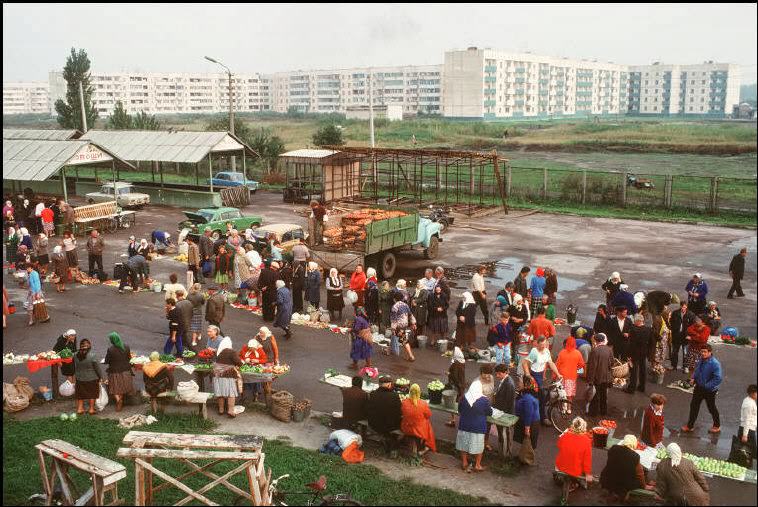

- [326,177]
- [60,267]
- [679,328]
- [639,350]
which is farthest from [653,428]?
[326,177]

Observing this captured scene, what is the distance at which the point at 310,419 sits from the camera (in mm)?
11773

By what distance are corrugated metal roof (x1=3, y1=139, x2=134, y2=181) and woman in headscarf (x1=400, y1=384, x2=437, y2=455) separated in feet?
83.1

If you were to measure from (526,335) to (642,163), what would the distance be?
51.3 metres

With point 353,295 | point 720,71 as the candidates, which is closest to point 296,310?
point 353,295

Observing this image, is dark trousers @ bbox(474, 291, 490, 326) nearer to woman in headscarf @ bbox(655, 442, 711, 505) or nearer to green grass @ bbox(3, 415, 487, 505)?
green grass @ bbox(3, 415, 487, 505)

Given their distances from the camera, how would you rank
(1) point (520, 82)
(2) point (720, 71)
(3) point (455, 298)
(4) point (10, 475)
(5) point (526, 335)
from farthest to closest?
(1) point (520, 82)
(2) point (720, 71)
(3) point (455, 298)
(5) point (526, 335)
(4) point (10, 475)

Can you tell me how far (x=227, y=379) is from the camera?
11711 mm

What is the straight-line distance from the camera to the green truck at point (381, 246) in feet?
68.4

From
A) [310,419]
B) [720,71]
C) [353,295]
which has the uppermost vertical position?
[720,71]

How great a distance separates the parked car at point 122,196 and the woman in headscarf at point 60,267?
1473 centimetres

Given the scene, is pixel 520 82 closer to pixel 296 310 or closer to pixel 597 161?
pixel 597 161

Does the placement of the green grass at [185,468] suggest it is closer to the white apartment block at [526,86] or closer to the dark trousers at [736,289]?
the dark trousers at [736,289]

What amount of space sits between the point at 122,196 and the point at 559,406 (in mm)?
28897

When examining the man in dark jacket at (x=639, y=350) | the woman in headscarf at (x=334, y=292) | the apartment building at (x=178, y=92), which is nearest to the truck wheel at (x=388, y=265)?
the woman in headscarf at (x=334, y=292)
